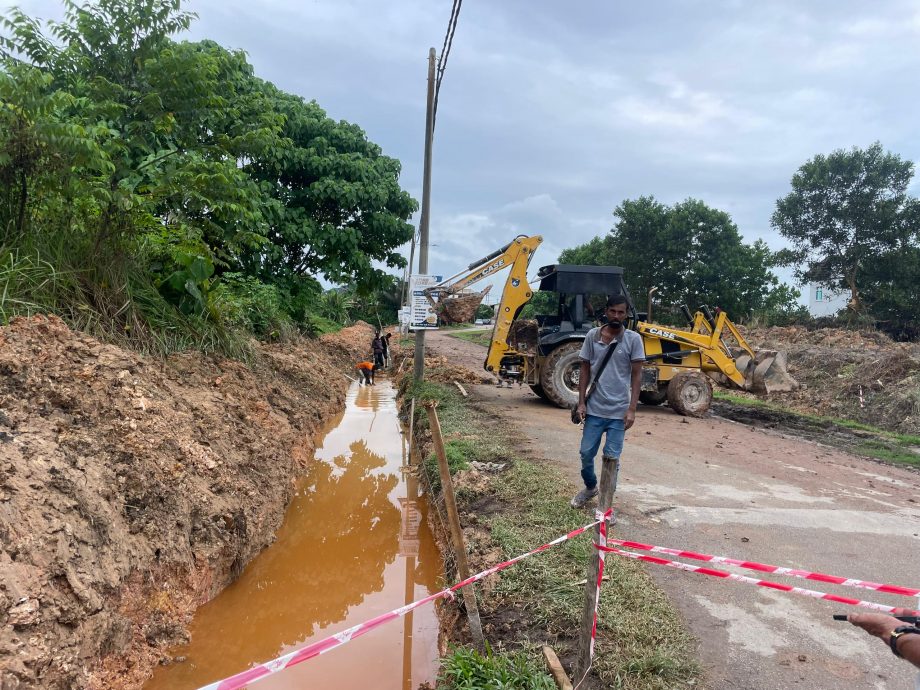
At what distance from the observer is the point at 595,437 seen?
5.23 m

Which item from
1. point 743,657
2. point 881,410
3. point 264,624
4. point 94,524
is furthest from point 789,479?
point 881,410

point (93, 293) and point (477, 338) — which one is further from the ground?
point (93, 293)

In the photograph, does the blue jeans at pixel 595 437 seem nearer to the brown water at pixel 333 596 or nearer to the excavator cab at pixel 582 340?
A: the brown water at pixel 333 596

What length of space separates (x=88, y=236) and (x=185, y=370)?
5.78 ft

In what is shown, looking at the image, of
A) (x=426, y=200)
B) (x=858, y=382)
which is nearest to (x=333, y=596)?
(x=426, y=200)

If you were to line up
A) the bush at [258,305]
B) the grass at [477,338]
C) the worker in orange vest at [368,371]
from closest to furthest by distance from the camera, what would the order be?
the bush at [258,305]
the worker in orange vest at [368,371]
the grass at [477,338]

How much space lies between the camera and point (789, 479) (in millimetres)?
7168

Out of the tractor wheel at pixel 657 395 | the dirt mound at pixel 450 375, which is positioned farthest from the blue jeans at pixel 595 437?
the dirt mound at pixel 450 375

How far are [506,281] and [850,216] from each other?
19.6 metres

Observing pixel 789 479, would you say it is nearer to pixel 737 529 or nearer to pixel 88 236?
pixel 737 529

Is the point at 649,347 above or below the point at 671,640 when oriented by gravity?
above

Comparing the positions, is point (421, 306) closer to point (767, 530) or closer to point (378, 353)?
point (767, 530)

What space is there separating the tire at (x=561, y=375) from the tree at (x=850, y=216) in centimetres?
1820

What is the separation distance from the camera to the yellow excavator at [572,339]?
11.2 meters
